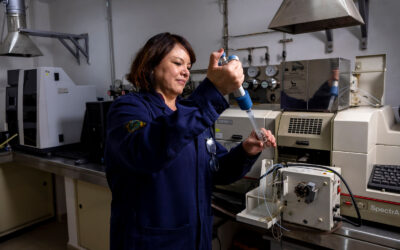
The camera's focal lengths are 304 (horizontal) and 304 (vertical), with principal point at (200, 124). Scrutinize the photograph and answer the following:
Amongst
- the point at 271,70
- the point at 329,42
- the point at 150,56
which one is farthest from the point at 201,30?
the point at 150,56

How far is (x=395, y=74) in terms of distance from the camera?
5.90 ft

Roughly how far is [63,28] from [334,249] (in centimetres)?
368

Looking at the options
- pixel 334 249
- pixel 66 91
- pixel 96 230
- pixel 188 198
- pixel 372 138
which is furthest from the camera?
pixel 66 91

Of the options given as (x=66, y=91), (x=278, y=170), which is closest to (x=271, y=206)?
(x=278, y=170)

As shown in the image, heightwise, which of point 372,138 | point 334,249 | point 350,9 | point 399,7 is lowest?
point 334,249

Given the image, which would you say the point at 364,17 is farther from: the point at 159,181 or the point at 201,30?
the point at 159,181

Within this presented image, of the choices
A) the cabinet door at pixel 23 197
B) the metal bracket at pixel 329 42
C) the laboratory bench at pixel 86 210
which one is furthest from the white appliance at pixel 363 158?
the cabinet door at pixel 23 197

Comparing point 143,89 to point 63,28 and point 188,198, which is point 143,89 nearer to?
point 188,198

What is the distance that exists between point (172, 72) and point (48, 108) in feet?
6.59

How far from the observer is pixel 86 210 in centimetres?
246

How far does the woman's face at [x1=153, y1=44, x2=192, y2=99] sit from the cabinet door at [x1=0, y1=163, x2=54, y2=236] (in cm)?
266

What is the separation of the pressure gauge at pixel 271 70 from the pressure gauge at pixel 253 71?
0.07 m

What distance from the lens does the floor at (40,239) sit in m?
2.87

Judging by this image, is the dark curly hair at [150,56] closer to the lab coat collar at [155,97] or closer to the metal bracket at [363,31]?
the lab coat collar at [155,97]
